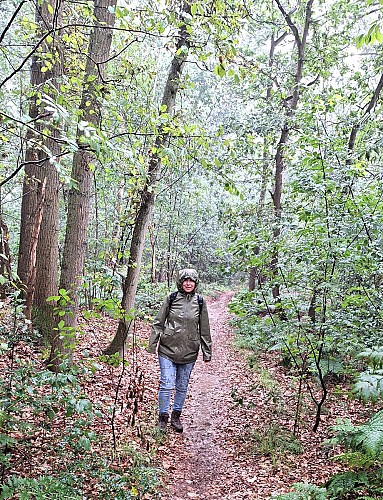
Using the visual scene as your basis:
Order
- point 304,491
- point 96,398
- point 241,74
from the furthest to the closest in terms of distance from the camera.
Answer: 1. point 96,398
2. point 241,74
3. point 304,491

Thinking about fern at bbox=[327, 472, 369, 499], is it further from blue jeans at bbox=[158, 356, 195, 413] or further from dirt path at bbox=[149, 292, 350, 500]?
blue jeans at bbox=[158, 356, 195, 413]

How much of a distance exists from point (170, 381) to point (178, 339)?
59 centimetres

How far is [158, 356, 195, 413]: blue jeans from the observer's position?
18.6ft

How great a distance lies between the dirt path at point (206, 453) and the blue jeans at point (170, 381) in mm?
458

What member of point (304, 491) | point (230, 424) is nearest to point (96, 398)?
point (230, 424)

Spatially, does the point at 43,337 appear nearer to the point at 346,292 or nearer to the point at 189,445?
the point at 189,445

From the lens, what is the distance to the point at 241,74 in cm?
494

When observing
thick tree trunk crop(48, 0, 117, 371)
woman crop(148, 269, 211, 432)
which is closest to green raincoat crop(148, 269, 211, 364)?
woman crop(148, 269, 211, 432)

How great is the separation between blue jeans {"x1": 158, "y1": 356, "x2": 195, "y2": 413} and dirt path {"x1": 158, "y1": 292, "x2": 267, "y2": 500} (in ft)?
1.50

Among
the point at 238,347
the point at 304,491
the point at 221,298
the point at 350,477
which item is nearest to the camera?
the point at 350,477

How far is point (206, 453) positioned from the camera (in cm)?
539

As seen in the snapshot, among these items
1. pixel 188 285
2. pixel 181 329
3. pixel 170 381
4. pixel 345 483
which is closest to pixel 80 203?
pixel 188 285

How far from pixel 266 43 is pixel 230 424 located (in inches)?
690

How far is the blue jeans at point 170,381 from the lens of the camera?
5.68m
